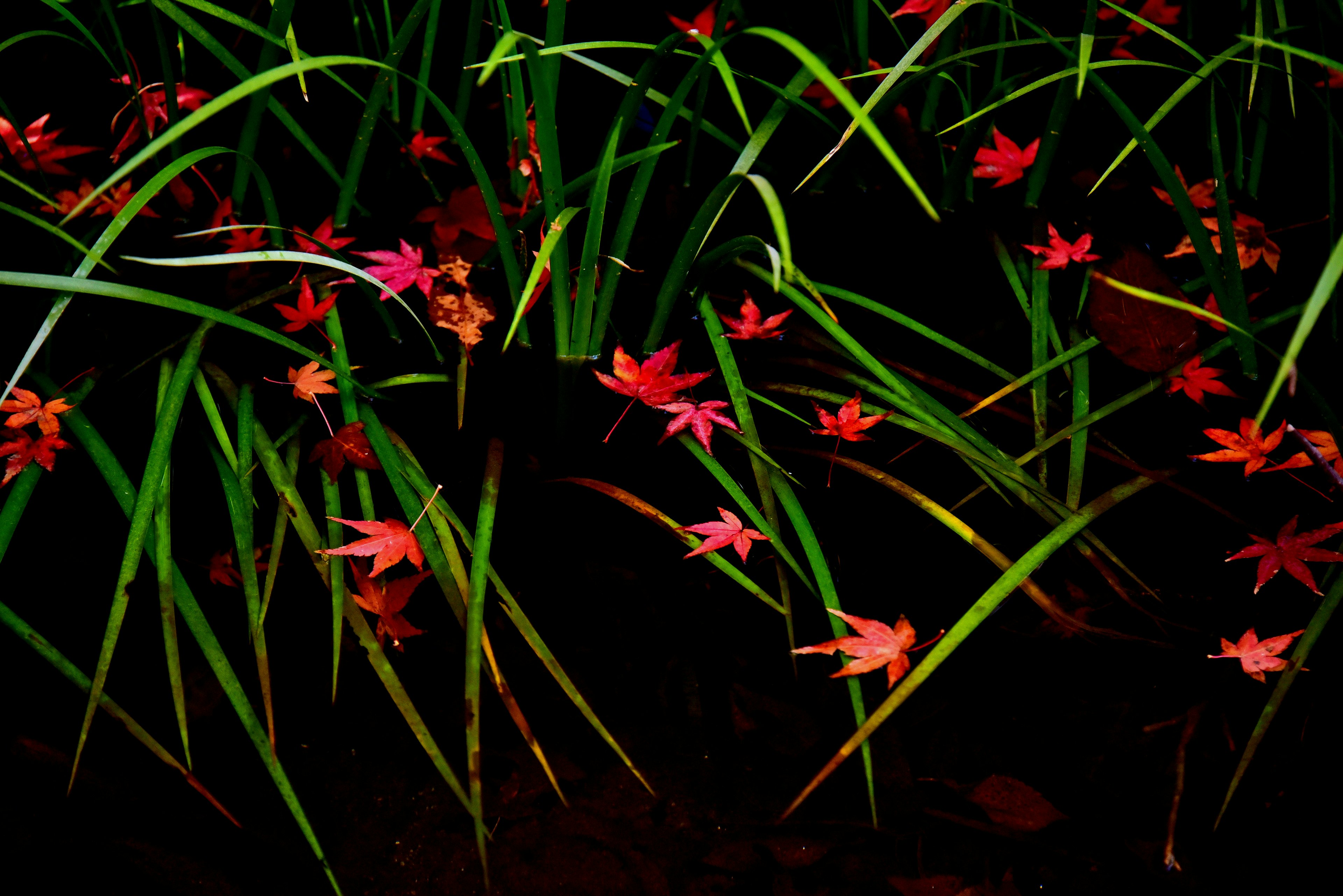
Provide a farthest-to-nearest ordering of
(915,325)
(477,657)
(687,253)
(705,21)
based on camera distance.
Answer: (705,21) < (915,325) < (687,253) < (477,657)

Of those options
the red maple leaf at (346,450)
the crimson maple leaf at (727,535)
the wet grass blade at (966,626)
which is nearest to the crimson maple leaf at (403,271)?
the red maple leaf at (346,450)

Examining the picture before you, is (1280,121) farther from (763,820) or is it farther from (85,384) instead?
(85,384)

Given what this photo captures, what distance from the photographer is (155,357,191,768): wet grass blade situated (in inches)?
30.6

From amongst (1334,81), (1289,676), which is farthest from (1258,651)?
(1334,81)

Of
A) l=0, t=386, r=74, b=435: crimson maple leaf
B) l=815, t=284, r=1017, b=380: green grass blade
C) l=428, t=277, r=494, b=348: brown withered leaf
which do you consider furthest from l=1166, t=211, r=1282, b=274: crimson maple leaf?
l=0, t=386, r=74, b=435: crimson maple leaf

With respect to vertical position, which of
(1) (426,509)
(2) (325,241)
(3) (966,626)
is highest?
(2) (325,241)

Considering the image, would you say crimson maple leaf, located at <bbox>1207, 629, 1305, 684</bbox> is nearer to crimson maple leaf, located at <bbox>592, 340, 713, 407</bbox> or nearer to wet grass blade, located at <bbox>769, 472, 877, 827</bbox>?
wet grass blade, located at <bbox>769, 472, 877, 827</bbox>

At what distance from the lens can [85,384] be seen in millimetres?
949

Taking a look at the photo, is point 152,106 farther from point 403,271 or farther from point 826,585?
point 826,585

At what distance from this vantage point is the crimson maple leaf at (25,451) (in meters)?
0.85

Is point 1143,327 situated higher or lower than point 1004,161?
lower

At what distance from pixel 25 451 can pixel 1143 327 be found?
1.47 metres

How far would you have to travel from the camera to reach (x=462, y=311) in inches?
41.2

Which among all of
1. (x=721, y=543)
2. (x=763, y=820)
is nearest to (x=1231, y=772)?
(x=763, y=820)
